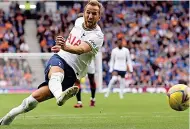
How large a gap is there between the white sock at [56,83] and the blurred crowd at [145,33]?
18.7 m

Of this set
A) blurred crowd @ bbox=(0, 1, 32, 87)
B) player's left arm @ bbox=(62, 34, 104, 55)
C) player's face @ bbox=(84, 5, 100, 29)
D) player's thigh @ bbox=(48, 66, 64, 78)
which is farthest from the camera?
blurred crowd @ bbox=(0, 1, 32, 87)

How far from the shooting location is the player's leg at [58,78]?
7941mm

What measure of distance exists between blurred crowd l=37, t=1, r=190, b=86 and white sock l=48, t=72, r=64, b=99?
1871 centimetres

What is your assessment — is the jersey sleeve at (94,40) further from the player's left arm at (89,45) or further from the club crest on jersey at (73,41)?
the club crest on jersey at (73,41)

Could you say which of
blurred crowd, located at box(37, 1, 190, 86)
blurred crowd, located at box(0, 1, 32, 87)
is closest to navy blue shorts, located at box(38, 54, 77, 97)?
blurred crowd, located at box(0, 1, 32, 87)

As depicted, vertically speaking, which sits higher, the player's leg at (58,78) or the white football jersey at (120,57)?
the player's leg at (58,78)

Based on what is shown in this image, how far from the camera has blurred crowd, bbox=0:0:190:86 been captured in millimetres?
29031

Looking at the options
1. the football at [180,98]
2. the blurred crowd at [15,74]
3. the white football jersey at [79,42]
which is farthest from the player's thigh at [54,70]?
the blurred crowd at [15,74]

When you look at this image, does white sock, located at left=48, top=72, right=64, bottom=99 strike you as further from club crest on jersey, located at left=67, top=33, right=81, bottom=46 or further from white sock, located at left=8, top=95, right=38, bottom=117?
club crest on jersey, located at left=67, top=33, right=81, bottom=46

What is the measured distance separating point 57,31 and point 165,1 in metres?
7.49

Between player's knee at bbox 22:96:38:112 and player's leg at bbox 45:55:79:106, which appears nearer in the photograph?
player's leg at bbox 45:55:79:106

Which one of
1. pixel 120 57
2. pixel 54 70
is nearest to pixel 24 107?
pixel 54 70

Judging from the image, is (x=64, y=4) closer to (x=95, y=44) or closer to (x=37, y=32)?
(x=37, y=32)

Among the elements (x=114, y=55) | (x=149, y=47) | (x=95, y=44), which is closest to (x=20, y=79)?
(x=114, y=55)
